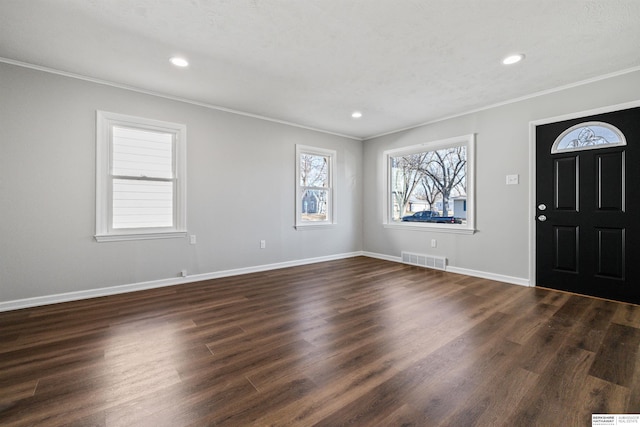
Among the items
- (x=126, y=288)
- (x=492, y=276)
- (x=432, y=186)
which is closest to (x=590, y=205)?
(x=492, y=276)

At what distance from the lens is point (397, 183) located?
579 centimetres

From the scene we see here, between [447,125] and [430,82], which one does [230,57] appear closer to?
[430,82]

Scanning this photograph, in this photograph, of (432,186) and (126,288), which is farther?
(432,186)

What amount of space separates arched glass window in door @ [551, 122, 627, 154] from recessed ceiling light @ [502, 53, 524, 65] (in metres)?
1.32

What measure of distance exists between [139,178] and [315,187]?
115 inches

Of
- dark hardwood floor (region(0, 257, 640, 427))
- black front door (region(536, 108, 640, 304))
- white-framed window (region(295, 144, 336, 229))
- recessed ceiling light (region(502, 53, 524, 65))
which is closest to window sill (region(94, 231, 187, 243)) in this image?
dark hardwood floor (region(0, 257, 640, 427))

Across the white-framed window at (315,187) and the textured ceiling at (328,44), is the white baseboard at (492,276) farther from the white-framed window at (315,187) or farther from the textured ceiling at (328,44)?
the textured ceiling at (328,44)

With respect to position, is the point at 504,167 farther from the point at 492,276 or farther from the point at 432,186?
the point at 492,276

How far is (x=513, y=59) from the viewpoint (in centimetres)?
291

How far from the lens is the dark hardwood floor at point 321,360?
1511mm

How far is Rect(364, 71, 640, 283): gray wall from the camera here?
3.39 m

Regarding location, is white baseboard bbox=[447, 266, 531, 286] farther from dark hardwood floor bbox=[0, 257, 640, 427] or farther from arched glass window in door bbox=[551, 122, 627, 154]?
arched glass window in door bbox=[551, 122, 627, 154]

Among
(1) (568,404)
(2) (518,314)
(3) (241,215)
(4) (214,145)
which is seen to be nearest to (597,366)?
(1) (568,404)

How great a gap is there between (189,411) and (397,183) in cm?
512
